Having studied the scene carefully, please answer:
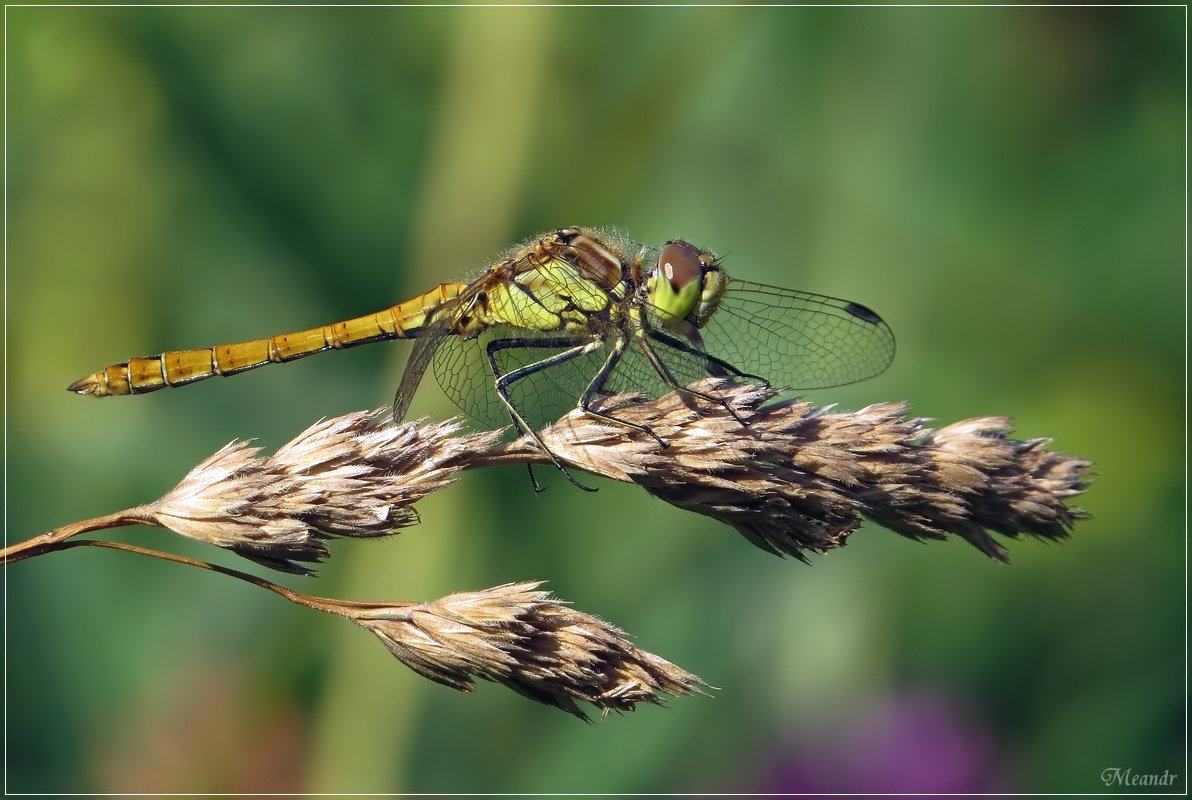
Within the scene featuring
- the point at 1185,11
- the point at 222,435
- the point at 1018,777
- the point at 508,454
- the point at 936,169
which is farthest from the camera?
the point at 936,169

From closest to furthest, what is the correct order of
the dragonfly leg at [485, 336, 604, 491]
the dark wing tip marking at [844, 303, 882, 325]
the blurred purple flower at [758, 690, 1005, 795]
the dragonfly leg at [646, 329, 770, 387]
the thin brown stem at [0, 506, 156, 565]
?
the thin brown stem at [0, 506, 156, 565] < the dragonfly leg at [485, 336, 604, 491] < the dragonfly leg at [646, 329, 770, 387] < the blurred purple flower at [758, 690, 1005, 795] < the dark wing tip marking at [844, 303, 882, 325]

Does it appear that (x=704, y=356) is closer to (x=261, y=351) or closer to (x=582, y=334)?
(x=582, y=334)

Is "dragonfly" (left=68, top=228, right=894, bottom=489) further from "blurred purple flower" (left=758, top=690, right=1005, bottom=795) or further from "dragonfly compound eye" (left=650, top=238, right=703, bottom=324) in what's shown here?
"blurred purple flower" (left=758, top=690, right=1005, bottom=795)

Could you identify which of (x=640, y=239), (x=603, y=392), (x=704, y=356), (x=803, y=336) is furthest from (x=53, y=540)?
(x=640, y=239)

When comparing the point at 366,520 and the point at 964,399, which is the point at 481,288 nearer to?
the point at 366,520

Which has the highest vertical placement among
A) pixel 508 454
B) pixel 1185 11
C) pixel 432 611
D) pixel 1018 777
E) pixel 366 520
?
pixel 1185 11

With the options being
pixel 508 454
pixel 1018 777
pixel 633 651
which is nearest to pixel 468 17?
pixel 508 454

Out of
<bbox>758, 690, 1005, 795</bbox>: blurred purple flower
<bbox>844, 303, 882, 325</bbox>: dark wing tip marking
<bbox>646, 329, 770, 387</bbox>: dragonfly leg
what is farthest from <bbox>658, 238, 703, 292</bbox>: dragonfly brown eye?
<bbox>758, 690, 1005, 795</bbox>: blurred purple flower

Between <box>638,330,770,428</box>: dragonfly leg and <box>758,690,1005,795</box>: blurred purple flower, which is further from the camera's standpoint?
<box>758,690,1005,795</box>: blurred purple flower
